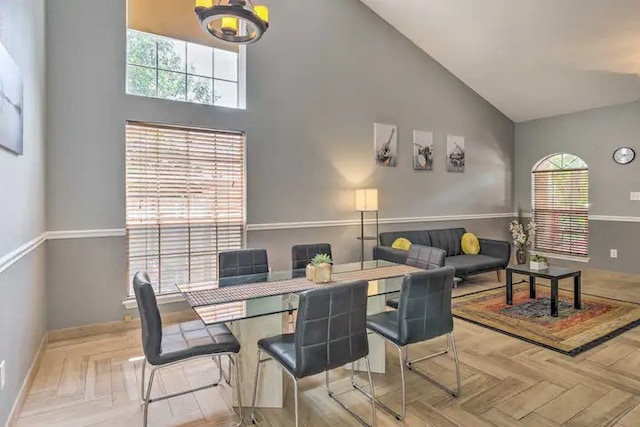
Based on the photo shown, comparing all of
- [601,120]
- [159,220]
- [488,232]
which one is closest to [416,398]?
[159,220]

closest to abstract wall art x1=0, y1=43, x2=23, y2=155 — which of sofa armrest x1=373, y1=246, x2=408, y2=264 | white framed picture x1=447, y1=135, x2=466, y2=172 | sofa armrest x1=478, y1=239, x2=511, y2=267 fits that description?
sofa armrest x1=373, y1=246, x2=408, y2=264

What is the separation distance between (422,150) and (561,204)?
266 centimetres

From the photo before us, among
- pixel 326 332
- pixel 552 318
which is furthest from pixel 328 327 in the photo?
pixel 552 318

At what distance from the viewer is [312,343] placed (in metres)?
1.82

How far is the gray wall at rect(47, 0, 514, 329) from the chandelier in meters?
1.67

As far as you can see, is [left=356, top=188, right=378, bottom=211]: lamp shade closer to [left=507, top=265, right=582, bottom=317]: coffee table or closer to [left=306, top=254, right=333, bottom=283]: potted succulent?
[left=507, top=265, right=582, bottom=317]: coffee table

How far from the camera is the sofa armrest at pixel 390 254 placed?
441 centimetres

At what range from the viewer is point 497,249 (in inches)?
214

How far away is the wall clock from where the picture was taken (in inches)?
212

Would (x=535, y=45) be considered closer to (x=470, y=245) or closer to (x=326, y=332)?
(x=470, y=245)

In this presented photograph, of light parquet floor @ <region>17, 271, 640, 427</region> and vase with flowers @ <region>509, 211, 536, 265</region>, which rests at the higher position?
vase with flowers @ <region>509, 211, 536, 265</region>

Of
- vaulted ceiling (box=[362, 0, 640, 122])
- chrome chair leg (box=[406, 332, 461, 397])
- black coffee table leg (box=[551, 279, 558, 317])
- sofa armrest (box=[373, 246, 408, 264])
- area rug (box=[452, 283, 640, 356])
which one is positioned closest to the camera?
chrome chair leg (box=[406, 332, 461, 397])

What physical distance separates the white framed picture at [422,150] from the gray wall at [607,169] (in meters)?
2.25

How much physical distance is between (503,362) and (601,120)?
15.4 ft
